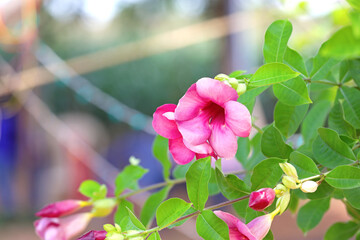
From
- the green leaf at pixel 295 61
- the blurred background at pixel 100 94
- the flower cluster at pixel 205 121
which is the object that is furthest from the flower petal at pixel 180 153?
the blurred background at pixel 100 94

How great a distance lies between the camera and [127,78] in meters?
5.38

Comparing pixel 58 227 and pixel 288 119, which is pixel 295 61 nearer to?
pixel 288 119

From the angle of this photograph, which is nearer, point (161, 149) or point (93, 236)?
point (93, 236)

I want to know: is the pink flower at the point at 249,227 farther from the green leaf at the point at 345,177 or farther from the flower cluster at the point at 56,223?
the flower cluster at the point at 56,223

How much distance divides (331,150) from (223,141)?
9cm

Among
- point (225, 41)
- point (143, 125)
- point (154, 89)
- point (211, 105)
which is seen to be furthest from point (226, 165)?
point (154, 89)

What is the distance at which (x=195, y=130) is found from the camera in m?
0.24

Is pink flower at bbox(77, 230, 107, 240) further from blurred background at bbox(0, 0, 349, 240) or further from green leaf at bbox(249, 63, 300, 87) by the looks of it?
blurred background at bbox(0, 0, 349, 240)

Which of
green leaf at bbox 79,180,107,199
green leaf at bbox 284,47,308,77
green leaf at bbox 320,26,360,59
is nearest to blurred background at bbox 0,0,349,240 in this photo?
green leaf at bbox 79,180,107,199

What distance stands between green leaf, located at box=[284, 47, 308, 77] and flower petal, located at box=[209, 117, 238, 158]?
9 centimetres

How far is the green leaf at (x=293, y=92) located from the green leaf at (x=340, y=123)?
48 mm

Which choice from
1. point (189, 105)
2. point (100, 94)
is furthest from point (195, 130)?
point (100, 94)

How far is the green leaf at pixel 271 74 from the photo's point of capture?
24 cm

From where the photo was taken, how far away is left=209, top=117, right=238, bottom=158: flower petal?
0.76 ft
